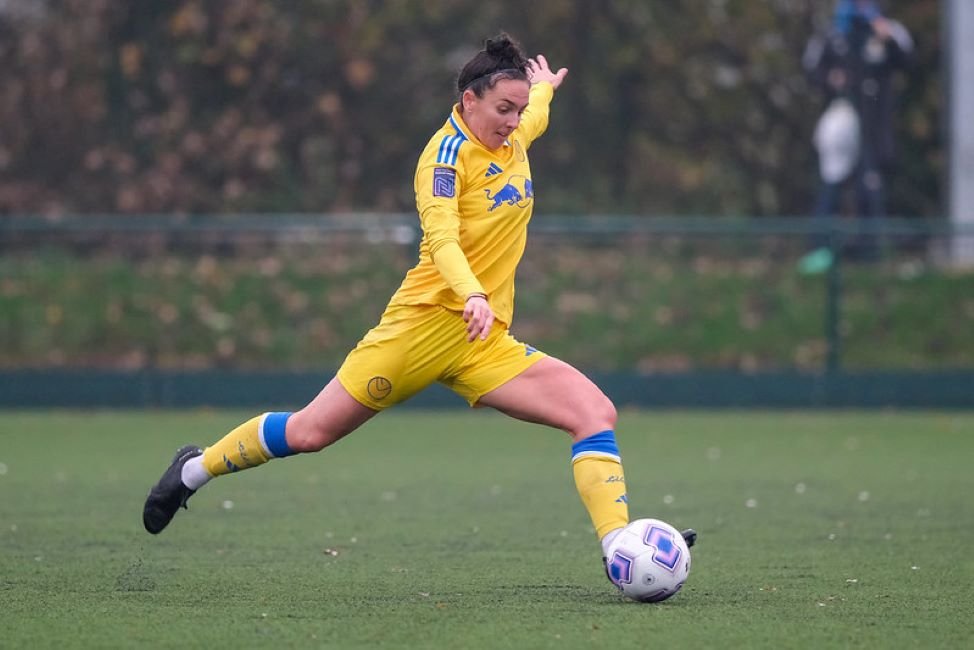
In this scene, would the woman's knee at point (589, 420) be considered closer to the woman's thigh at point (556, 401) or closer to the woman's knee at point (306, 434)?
the woman's thigh at point (556, 401)

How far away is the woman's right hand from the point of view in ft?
18.9

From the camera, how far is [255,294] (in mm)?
16875

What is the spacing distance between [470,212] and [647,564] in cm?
153

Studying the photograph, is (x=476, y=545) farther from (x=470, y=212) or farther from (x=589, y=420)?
(x=470, y=212)

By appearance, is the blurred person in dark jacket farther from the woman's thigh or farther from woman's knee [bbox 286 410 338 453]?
woman's knee [bbox 286 410 338 453]

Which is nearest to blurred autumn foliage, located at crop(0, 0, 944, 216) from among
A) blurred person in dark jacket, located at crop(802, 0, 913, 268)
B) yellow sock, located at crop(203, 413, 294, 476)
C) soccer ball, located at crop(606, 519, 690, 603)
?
blurred person in dark jacket, located at crop(802, 0, 913, 268)

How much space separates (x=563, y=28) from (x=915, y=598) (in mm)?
16442

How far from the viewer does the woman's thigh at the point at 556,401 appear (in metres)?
6.29

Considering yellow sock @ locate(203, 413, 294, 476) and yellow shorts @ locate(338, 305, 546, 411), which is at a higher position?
yellow shorts @ locate(338, 305, 546, 411)

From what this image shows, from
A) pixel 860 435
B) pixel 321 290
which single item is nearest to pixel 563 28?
pixel 321 290

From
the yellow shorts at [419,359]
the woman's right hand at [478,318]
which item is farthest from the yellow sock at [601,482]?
the woman's right hand at [478,318]

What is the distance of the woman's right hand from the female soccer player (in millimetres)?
366

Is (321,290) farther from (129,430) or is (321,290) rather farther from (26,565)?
(26,565)

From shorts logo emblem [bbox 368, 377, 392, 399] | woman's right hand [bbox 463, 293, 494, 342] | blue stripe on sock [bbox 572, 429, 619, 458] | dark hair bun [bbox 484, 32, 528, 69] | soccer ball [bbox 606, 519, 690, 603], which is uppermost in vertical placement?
dark hair bun [bbox 484, 32, 528, 69]
